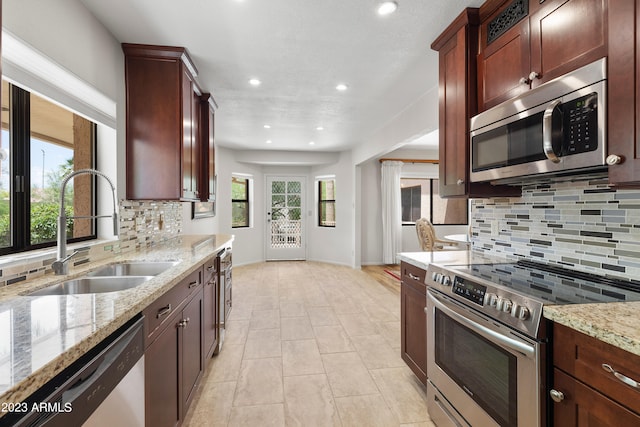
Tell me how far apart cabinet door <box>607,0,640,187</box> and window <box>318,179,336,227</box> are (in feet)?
18.2

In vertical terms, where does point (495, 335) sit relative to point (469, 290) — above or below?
below

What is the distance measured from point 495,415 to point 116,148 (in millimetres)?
2810

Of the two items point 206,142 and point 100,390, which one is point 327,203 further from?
point 100,390

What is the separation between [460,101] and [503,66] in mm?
303

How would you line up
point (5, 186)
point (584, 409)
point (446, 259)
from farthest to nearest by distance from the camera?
point (446, 259)
point (5, 186)
point (584, 409)

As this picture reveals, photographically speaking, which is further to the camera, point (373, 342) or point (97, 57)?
point (373, 342)

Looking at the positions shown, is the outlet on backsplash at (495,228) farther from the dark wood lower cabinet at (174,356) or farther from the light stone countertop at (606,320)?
the dark wood lower cabinet at (174,356)

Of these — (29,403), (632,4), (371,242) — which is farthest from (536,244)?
(371,242)

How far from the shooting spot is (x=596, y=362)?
87 centimetres

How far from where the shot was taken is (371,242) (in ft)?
20.7

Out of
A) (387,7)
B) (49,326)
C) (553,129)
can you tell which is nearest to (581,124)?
(553,129)

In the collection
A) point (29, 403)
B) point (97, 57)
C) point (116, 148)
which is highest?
point (97, 57)

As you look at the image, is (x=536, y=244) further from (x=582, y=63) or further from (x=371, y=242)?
(x=371, y=242)

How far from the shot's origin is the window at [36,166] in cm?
152
